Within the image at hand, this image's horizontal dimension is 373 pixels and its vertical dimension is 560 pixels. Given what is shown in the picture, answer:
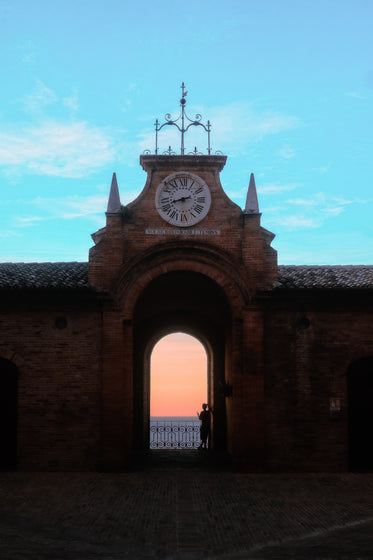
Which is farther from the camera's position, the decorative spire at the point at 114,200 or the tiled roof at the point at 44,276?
the decorative spire at the point at 114,200

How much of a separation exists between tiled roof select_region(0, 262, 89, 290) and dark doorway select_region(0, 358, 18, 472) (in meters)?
2.24

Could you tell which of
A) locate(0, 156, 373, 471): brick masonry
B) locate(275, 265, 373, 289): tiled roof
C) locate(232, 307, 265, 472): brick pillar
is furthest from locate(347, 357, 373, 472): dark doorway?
locate(232, 307, 265, 472): brick pillar

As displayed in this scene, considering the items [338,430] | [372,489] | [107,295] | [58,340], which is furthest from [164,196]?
[372,489]

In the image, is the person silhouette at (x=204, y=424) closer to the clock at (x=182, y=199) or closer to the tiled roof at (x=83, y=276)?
the tiled roof at (x=83, y=276)

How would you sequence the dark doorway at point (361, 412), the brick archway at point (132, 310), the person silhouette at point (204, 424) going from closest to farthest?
the brick archway at point (132, 310) < the dark doorway at point (361, 412) < the person silhouette at point (204, 424)

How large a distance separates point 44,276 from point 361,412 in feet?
Result: 29.9

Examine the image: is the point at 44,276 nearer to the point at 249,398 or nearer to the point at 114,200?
the point at 114,200

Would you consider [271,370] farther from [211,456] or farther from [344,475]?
[211,456]

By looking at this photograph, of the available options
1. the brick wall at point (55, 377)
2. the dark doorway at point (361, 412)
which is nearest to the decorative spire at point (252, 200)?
the brick wall at point (55, 377)

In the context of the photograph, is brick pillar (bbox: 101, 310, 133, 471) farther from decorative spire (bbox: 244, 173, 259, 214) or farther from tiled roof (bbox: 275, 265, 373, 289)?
decorative spire (bbox: 244, 173, 259, 214)

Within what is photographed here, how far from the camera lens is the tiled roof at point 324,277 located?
15.4 m

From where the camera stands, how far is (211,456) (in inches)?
730

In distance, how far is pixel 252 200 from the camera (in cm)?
1596

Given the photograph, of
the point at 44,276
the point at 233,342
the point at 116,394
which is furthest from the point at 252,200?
the point at 116,394
